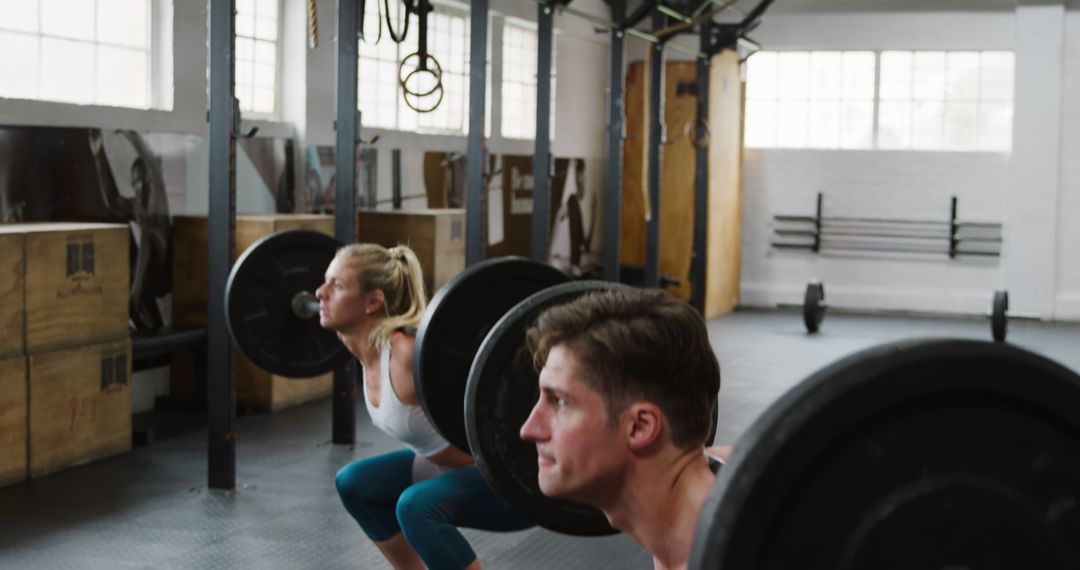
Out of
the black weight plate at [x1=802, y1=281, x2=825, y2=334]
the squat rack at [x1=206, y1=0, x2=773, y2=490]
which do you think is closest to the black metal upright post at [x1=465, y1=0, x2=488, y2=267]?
the squat rack at [x1=206, y1=0, x2=773, y2=490]

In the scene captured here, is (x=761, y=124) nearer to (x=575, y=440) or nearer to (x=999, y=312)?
(x=999, y=312)

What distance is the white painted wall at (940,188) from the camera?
400 inches

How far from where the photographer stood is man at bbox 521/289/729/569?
4.22 feet

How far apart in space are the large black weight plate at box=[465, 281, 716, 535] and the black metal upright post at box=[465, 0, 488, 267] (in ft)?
11.4

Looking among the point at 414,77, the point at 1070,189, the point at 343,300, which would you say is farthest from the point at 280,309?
the point at 1070,189

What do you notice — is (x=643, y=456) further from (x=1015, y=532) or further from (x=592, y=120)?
(x=592, y=120)

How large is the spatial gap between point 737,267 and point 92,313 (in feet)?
23.4

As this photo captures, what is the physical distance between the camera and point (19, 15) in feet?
16.6

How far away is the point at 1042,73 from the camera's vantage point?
33.2 ft

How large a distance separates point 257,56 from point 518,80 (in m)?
3.25

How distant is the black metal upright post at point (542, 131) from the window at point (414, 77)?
113 cm

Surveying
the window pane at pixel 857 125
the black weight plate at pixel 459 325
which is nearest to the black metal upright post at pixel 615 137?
the window pane at pixel 857 125

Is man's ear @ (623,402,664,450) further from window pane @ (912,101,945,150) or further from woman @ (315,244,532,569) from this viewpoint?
window pane @ (912,101,945,150)

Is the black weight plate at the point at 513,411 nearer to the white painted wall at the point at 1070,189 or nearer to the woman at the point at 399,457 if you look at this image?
the woman at the point at 399,457
